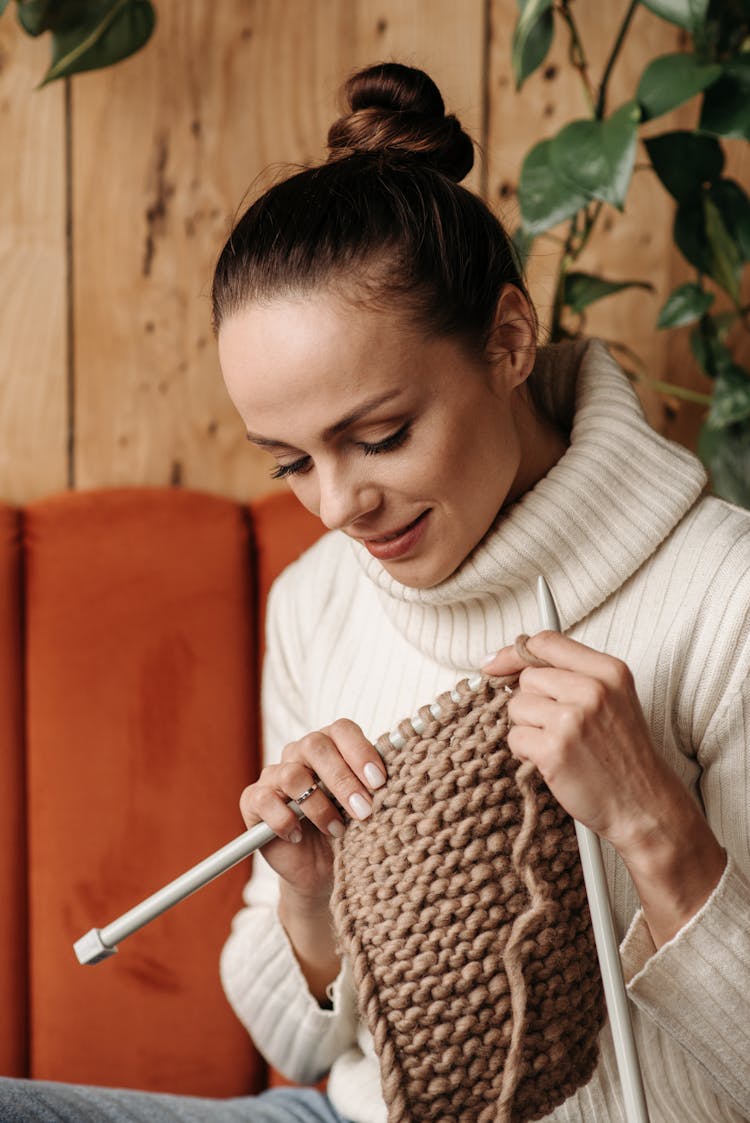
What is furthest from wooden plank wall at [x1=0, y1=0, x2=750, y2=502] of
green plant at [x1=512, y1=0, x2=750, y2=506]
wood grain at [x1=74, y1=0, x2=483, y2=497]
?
green plant at [x1=512, y1=0, x2=750, y2=506]

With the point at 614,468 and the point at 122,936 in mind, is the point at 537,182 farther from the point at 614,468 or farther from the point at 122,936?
the point at 122,936

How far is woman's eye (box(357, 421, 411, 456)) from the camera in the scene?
85cm

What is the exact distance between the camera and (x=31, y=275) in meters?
1.35

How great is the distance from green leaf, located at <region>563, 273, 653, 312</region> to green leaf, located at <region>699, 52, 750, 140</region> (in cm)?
19

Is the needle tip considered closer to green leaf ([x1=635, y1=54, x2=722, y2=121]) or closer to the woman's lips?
the woman's lips

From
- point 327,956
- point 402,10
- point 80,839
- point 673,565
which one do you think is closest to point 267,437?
point 673,565

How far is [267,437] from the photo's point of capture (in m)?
0.86

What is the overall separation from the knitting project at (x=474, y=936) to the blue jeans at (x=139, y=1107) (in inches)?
10.9

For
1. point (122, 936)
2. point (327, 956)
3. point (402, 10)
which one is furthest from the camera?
point (402, 10)

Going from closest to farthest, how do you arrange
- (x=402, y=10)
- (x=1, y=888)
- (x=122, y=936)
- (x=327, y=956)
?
(x=122, y=936)
(x=327, y=956)
(x=1, y=888)
(x=402, y=10)

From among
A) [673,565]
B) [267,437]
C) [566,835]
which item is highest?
[267,437]

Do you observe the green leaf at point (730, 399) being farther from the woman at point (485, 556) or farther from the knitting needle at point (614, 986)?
the knitting needle at point (614, 986)

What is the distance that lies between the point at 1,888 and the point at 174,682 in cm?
28

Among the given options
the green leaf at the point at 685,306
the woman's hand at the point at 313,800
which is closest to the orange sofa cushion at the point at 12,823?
the woman's hand at the point at 313,800
